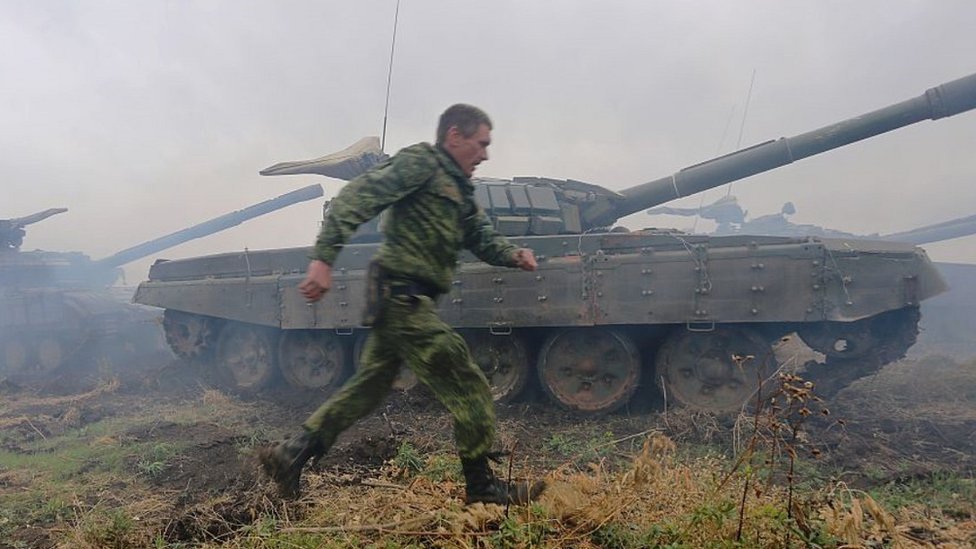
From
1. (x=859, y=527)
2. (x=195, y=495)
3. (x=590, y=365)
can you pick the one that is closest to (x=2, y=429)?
(x=195, y=495)

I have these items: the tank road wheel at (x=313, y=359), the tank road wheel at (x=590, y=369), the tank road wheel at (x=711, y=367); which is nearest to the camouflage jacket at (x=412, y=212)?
the tank road wheel at (x=711, y=367)

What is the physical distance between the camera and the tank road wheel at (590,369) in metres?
6.75

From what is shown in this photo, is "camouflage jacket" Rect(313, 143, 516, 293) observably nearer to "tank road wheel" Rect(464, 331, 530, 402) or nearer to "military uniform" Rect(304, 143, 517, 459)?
"military uniform" Rect(304, 143, 517, 459)

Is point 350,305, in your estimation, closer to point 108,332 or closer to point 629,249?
point 629,249

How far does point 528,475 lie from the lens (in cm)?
360

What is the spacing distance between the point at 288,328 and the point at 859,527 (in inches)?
272

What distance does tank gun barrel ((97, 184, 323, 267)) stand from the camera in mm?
15172

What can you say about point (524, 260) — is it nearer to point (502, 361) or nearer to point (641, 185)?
point (502, 361)

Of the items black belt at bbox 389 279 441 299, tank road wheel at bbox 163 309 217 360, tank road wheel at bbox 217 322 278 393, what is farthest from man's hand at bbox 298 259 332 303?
tank road wheel at bbox 163 309 217 360

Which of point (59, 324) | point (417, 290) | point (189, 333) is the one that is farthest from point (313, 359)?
point (59, 324)

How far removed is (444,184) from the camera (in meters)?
2.89

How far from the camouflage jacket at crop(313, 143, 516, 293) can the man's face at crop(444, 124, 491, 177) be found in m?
0.04

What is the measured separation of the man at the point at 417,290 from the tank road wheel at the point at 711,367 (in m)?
3.91

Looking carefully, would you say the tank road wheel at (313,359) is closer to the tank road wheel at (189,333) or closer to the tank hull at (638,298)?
the tank hull at (638,298)
